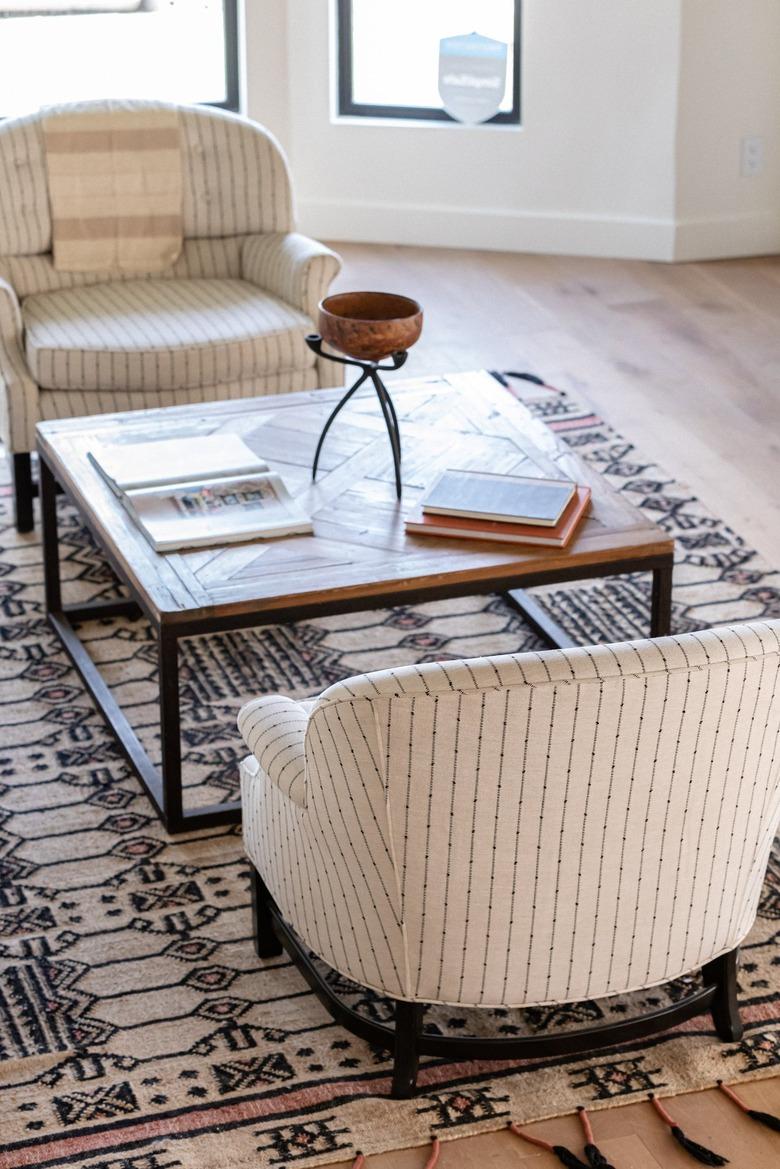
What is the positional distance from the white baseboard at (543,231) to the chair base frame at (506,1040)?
419 cm

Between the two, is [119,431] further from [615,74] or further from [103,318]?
[615,74]

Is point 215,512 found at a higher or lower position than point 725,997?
higher

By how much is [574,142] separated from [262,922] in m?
4.25

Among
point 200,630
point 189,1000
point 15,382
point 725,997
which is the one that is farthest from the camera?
point 15,382

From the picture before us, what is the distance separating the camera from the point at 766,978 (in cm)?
256

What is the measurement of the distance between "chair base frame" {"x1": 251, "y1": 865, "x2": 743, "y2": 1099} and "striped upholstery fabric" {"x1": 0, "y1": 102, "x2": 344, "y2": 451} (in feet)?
5.94

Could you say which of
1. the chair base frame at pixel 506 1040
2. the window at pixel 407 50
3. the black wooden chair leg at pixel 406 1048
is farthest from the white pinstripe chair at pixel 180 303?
the black wooden chair leg at pixel 406 1048

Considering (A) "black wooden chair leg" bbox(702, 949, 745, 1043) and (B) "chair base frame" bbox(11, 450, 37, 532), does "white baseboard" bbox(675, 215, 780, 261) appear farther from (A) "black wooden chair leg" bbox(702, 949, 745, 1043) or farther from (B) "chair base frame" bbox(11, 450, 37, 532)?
(A) "black wooden chair leg" bbox(702, 949, 745, 1043)

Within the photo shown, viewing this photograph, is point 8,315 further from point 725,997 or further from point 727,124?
point 727,124

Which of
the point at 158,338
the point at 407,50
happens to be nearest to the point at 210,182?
the point at 158,338

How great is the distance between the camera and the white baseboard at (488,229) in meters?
6.20

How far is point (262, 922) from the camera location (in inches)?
102

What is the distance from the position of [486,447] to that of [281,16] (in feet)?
10.9

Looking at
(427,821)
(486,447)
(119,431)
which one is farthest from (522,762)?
(119,431)
